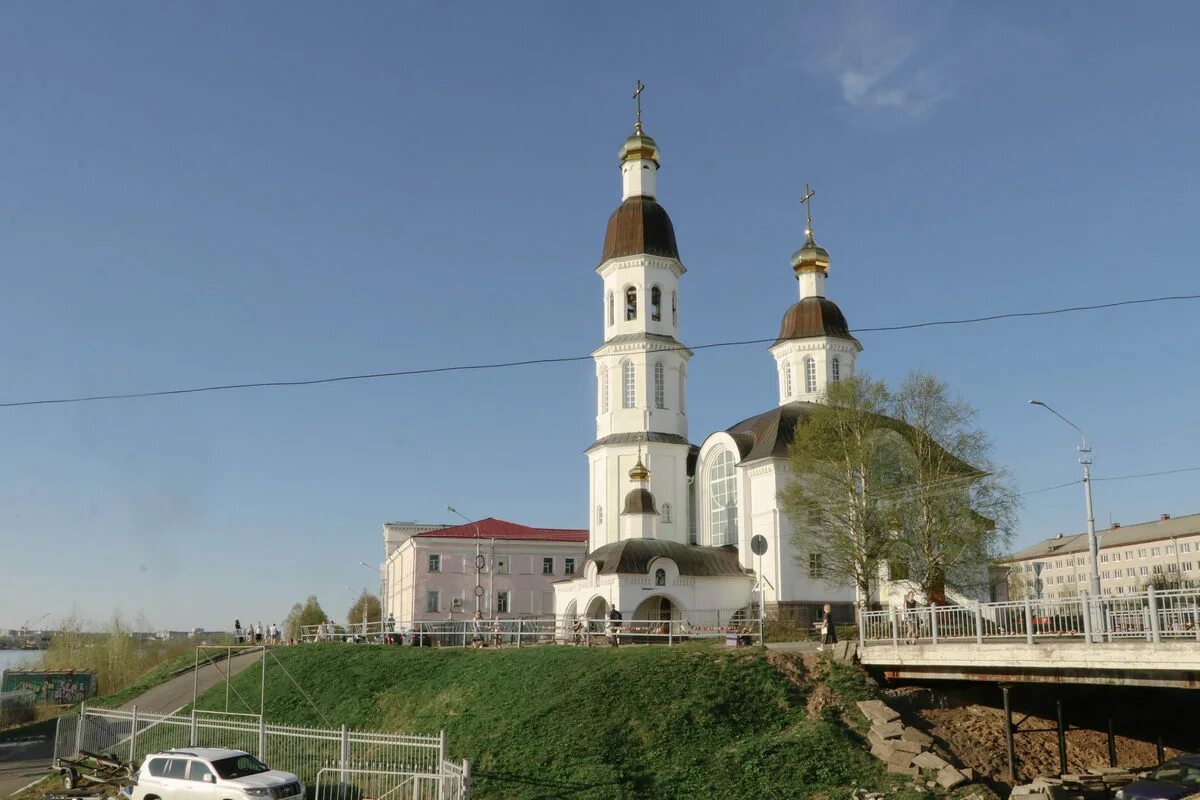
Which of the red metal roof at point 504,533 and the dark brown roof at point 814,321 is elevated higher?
the dark brown roof at point 814,321

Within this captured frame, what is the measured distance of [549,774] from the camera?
2111 centimetres

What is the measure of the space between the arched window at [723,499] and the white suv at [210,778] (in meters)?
30.2

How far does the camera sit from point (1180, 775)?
1892 cm

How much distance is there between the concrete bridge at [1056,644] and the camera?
1814cm

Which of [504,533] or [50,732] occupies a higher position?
[504,533]

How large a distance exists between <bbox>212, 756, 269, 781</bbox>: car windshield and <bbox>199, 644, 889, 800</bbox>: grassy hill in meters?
4.28

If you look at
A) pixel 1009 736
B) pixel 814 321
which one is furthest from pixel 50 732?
pixel 814 321

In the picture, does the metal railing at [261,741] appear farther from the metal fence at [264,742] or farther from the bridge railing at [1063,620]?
the bridge railing at [1063,620]

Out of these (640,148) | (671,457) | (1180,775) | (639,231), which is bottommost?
(1180,775)

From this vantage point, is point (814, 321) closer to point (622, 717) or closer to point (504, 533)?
point (504, 533)

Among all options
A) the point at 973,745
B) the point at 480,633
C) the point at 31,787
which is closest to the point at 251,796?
the point at 31,787

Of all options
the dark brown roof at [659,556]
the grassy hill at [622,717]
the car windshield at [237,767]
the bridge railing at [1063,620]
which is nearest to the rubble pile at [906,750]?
the grassy hill at [622,717]

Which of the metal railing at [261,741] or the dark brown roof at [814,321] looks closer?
the metal railing at [261,741]

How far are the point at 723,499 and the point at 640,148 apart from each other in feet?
58.9
